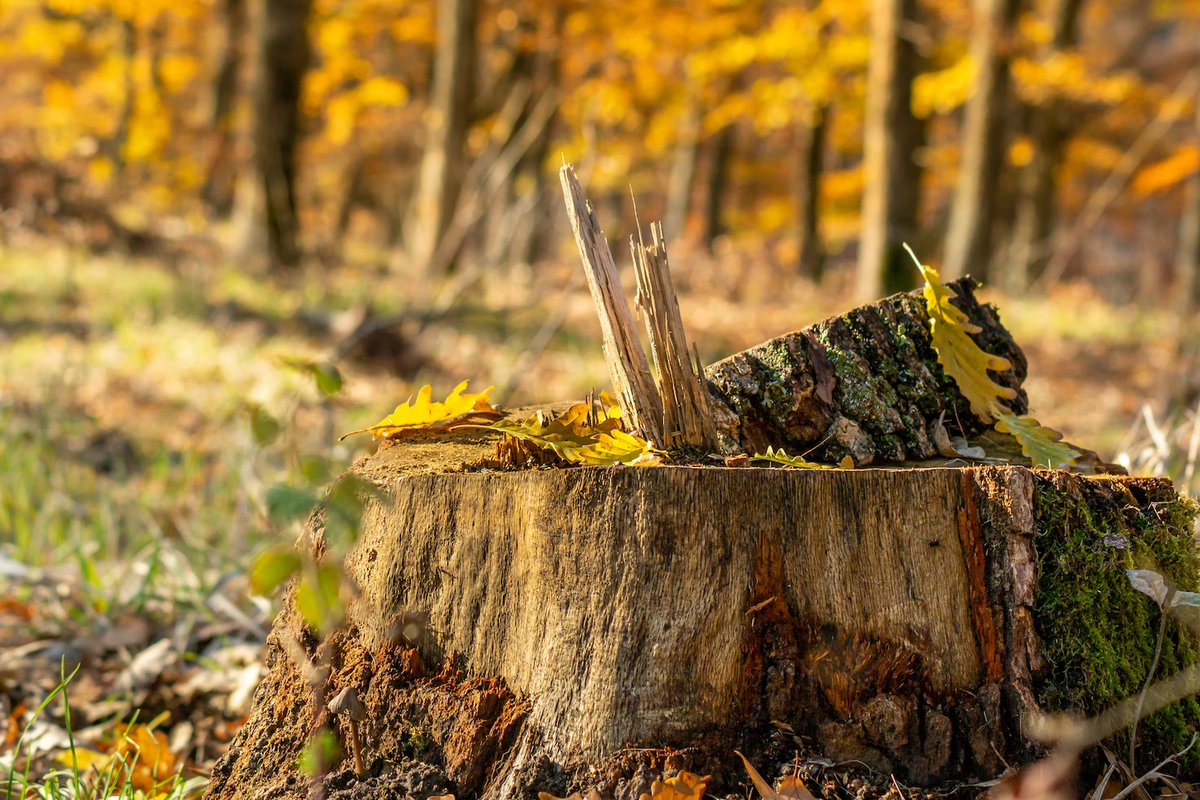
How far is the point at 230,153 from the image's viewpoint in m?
14.1

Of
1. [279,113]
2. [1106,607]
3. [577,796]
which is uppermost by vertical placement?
[279,113]

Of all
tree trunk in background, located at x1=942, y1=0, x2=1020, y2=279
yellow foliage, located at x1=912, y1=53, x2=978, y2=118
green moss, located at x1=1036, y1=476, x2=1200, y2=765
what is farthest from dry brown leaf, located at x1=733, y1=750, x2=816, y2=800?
yellow foliage, located at x1=912, y1=53, x2=978, y2=118

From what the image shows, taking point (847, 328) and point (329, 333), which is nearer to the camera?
point (847, 328)

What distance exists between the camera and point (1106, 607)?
4.88 feet

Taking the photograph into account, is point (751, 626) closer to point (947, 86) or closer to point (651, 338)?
point (651, 338)

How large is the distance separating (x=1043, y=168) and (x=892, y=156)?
7982 millimetres

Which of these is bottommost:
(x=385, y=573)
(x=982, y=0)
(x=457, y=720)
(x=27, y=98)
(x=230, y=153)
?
(x=457, y=720)

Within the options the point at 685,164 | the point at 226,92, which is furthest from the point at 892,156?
the point at 226,92

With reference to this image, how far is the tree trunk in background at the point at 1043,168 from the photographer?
1341cm

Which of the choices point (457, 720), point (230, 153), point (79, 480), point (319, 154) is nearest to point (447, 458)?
point (457, 720)

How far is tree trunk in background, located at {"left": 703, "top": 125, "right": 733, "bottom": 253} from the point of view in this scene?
17938 mm

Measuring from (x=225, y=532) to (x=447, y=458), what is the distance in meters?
2.04

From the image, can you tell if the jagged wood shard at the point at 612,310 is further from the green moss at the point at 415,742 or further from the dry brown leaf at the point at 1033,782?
the dry brown leaf at the point at 1033,782

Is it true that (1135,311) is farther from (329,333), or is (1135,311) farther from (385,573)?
(385,573)
